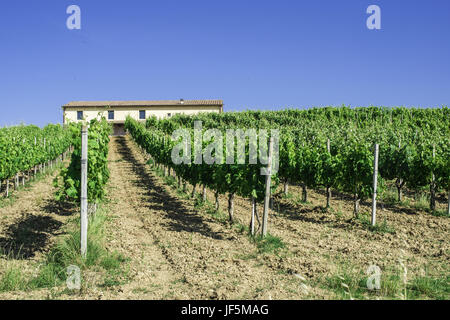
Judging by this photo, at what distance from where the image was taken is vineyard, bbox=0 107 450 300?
589 cm

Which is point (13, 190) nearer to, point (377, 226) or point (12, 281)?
point (12, 281)

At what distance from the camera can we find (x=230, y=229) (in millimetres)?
9352

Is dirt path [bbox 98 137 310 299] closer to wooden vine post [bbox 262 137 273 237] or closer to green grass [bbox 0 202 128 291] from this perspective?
green grass [bbox 0 202 128 291]

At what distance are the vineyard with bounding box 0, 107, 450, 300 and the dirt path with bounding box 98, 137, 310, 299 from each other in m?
0.03

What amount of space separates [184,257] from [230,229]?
2.29 metres

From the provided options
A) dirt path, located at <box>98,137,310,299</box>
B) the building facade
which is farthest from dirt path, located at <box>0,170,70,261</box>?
the building facade

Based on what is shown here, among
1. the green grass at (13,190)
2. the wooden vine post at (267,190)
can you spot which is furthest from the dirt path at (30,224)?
the wooden vine post at (267,190)

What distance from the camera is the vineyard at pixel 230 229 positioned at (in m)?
5.89

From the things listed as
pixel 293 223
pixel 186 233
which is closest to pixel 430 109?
pixel 293 223

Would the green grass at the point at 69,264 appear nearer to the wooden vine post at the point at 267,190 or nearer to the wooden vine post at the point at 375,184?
the wooden vine post at the point at 267,190

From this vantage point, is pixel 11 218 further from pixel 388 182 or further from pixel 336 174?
pixel 388 182

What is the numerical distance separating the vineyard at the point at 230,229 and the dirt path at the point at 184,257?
31 mm
